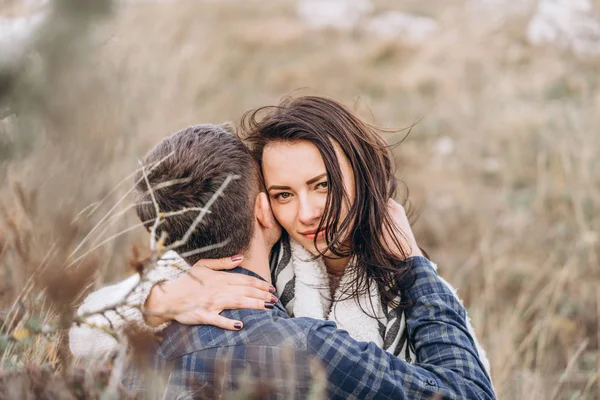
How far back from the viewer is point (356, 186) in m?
2.39

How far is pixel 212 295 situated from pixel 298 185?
554 mm

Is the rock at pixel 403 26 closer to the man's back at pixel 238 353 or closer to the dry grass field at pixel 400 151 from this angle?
the dry grass field at pixel 400 151

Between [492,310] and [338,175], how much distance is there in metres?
2.51

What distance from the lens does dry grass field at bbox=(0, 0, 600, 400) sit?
6.11ft

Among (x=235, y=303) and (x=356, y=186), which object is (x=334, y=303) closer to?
(x=356, y=186)

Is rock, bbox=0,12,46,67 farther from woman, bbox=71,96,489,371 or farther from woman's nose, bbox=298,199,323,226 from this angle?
woman's nose, bbox=298,199,323,226

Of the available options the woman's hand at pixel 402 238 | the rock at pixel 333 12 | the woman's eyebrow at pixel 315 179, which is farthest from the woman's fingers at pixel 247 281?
the rock at pixel 333 12

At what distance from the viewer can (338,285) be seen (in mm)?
2508

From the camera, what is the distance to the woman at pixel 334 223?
2.29 meters

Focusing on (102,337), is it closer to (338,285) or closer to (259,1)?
(338,285)

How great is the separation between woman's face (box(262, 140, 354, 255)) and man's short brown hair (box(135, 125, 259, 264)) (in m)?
0.17

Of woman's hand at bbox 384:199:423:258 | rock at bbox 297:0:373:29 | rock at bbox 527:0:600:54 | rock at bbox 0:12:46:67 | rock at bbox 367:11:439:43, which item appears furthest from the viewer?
rock at bbox 297:0:373:29

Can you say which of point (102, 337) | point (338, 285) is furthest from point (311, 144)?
point (102, 337)

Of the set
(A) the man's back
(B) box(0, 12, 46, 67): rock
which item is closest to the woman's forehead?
(A) the man's back
